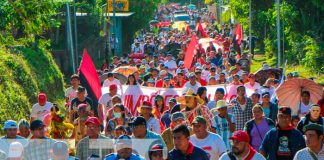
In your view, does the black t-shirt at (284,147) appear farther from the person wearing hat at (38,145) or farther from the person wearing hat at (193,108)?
the person wearing hat at (38,145)

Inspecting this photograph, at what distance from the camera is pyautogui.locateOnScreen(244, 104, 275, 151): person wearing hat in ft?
44.8

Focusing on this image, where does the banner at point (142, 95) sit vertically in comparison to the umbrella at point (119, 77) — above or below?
above

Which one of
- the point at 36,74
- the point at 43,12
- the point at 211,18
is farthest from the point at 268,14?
the point at 211,18

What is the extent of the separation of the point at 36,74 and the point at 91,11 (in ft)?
60.4

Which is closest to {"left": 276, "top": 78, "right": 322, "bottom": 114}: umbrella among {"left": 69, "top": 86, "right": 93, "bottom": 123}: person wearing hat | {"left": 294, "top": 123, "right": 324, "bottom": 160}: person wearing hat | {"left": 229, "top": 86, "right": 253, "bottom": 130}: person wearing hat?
{"left": 229, "top": 86, "right": 253, "bottom": 130}: person wearing hat

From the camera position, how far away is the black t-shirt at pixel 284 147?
40.2 feet

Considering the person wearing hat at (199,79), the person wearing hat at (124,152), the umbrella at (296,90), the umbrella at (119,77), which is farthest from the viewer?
the umbrella at (119,77)

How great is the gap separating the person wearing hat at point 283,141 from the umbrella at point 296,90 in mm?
4298

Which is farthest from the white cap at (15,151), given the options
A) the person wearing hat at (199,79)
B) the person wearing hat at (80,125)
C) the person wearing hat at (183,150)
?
the person wearing hat at (199,79)

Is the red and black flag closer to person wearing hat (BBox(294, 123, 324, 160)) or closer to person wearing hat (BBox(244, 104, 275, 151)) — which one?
person wearing hat (BBox(244, 104, 275, 151))

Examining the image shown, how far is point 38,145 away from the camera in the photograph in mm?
11906

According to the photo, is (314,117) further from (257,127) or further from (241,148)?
(241,148)

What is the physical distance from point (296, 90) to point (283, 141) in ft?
15.3

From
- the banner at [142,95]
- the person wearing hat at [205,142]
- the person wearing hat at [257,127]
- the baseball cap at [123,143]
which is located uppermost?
the baseball cap at [123,143]
